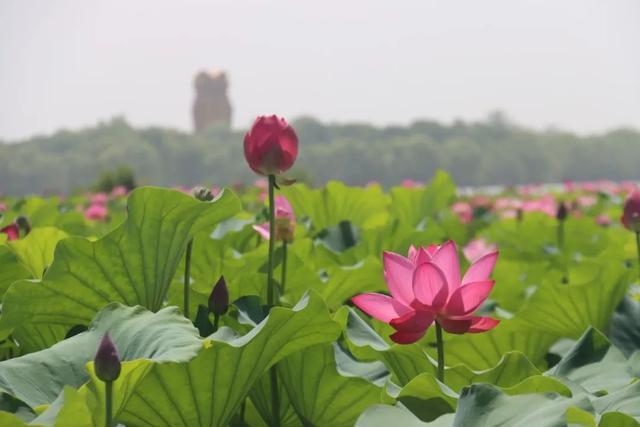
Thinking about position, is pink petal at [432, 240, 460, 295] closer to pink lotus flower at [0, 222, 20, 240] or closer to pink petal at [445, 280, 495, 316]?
pink petal at [445, 280, 495, 316]

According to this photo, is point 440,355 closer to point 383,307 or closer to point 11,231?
point 383,307

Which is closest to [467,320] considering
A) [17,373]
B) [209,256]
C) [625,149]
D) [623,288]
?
[17,373]

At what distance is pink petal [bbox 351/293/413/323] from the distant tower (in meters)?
65.1

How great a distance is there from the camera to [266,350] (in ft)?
2.17

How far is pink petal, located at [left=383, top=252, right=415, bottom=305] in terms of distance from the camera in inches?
28.8

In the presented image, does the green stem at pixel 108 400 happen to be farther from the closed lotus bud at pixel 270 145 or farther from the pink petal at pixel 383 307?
the closed lotus bud at pixel 270 145

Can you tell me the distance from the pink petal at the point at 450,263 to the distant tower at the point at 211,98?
65107mm

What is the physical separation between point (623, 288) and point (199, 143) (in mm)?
45711

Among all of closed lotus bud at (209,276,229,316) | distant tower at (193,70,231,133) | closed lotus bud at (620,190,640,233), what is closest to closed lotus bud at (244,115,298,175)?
closed lotus bud at (209,276,229,316)

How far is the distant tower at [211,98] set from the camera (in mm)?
65500

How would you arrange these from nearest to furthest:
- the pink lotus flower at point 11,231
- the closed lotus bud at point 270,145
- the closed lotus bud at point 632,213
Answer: the closed lotus bud at point 270,145 < the pink lotus flower at point 11,231 < the closed lotus bud at point 632,213

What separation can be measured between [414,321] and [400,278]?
0.13ft

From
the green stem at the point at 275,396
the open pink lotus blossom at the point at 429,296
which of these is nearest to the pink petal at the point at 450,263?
the open pink lotus blossom at the point at 429,296

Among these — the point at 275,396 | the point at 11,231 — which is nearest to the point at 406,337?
the point at 275,396
